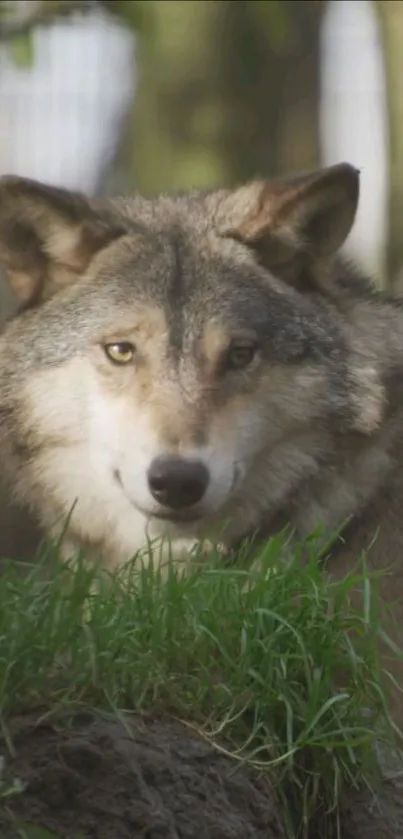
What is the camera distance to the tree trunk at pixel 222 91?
9.69m

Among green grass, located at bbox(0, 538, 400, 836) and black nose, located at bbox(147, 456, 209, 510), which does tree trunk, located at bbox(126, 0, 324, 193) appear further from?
green grass, located at bbox(0, 538, 400, 836)

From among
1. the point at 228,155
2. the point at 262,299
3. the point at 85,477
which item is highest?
the point at 228,155

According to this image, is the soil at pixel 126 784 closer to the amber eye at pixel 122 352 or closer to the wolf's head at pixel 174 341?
the wolf's head at pixel 174 341

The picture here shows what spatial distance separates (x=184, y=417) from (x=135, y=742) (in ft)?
4.82

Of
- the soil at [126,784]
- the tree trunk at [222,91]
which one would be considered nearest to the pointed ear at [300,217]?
the soil at [126,784]

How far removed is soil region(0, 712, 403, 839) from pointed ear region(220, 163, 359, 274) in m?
2.13

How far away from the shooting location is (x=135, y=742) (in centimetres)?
345

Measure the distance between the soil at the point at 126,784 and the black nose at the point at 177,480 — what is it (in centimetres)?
113

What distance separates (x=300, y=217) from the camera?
204 inches

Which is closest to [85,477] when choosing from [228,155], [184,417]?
[184,417]

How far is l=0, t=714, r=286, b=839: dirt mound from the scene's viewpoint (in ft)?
Result: 10.7

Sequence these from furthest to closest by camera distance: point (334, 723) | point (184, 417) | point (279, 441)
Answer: point (279, 441)
point (184, 417)
point (334, 723)

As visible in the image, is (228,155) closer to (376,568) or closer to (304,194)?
(304,194)

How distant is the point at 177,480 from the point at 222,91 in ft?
18.5
